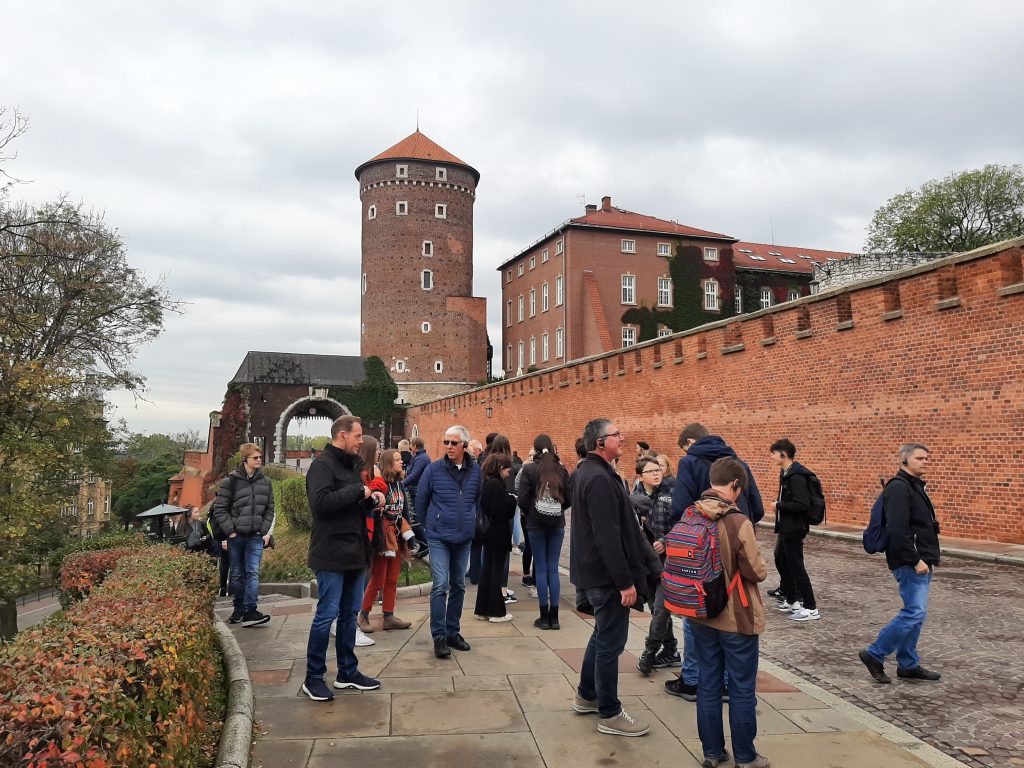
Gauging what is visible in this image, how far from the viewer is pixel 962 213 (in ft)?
151

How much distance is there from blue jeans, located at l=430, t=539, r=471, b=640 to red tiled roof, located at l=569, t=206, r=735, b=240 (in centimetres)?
4015

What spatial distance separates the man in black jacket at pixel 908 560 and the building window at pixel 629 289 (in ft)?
133

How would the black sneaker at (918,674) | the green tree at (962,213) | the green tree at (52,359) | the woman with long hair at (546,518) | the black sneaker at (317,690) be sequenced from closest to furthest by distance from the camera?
the black sneaker at (317,690)
the black sneaker at (918,674)
the woman with long hair at (546,518)
the green tree at (52,359)
the green tree at (962,213)

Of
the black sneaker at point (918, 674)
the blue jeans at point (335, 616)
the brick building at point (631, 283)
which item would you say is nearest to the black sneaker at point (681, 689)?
the black sneaker at point (918, 674)

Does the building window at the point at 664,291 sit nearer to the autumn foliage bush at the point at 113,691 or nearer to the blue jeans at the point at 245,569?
the blue jeans at the point at 245,569

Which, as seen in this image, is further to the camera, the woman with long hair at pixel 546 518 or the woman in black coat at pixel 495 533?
the woman in black coat at pixel 495 533

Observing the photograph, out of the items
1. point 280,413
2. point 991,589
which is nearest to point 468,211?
point 280,413

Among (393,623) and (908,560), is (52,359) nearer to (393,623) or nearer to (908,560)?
(393,623)

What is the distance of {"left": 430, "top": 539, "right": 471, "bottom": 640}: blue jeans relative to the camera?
247 inches

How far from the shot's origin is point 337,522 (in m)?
5.24

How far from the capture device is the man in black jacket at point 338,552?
5.14m

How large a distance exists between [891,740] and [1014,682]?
1634 millimetres

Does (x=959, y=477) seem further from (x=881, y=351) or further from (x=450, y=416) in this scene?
(x=450, y=416)

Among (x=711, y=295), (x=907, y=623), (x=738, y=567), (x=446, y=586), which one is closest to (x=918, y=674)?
(x=907, y=623)
